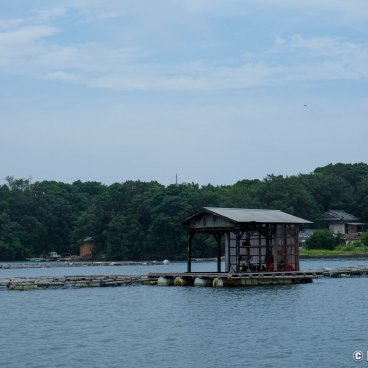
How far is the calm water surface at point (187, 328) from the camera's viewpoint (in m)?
40.0

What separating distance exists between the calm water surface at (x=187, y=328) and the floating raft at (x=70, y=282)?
354 cm

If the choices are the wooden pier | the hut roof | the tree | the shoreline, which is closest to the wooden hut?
the hut roof

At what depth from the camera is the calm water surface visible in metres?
40.0

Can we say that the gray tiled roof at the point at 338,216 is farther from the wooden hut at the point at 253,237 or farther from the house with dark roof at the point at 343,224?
the wooden hut at the point at 253,237

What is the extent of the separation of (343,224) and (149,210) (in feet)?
130

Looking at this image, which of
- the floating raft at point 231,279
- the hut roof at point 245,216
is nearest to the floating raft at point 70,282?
the floating raft at point 231,279

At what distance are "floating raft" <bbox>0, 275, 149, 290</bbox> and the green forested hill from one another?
284ft

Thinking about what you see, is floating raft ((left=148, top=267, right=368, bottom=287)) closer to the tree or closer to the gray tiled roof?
the tree

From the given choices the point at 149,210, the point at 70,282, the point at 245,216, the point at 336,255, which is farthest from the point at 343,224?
the point at 245,216

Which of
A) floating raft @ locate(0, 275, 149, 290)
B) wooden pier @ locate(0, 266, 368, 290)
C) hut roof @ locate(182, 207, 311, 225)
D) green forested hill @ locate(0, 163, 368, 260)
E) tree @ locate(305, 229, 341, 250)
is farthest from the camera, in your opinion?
green forested hill @ locate(0, 163, 368, 260)

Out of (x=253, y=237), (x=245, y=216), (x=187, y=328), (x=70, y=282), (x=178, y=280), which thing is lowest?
(x=187, y=328)

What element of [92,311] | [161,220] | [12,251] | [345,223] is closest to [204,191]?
[161,220]

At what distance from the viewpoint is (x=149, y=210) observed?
17838cm

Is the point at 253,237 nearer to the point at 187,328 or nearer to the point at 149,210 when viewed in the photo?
the point at 187,328
